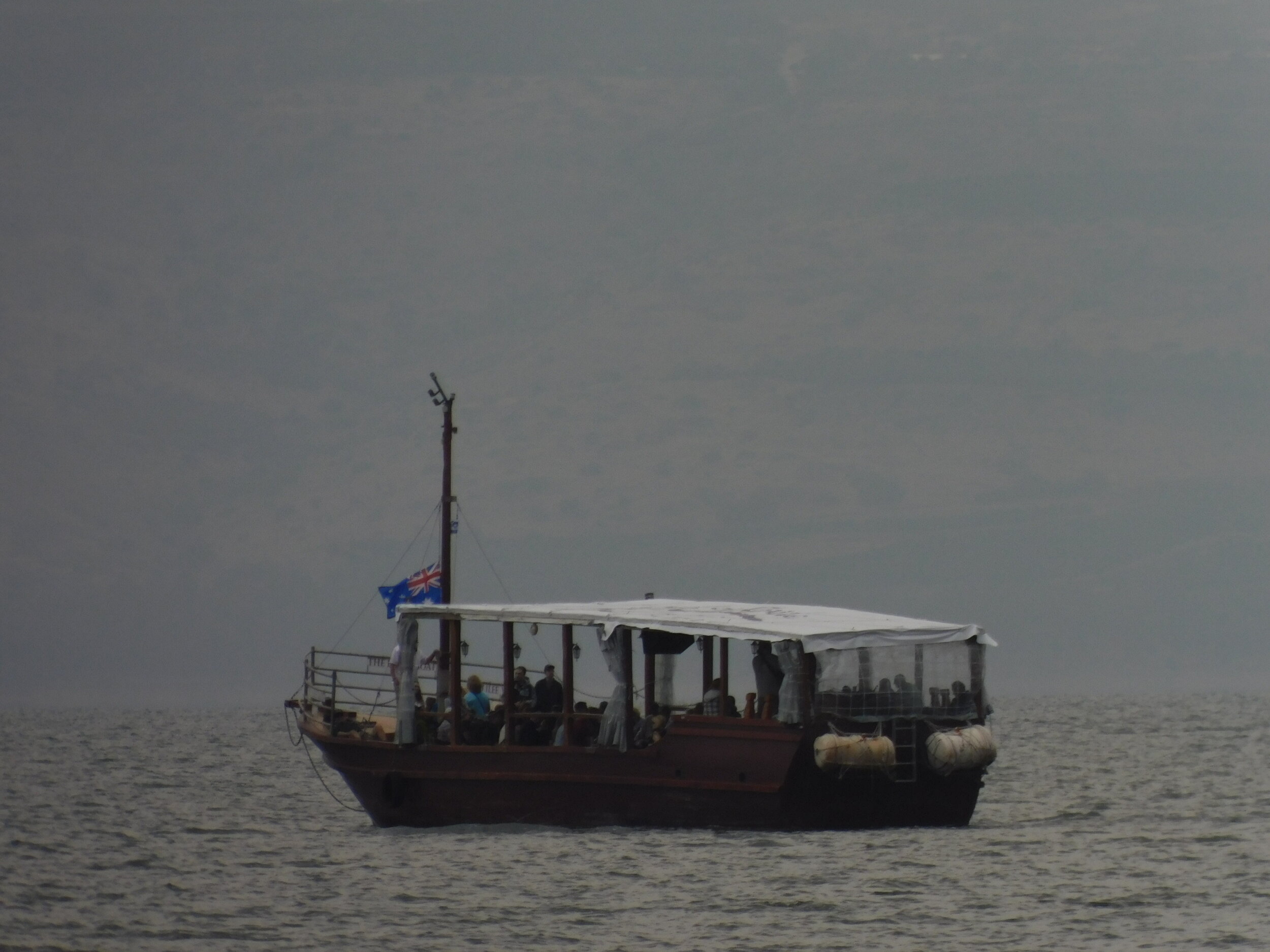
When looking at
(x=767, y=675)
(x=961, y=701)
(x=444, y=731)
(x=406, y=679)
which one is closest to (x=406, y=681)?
(x=406, y=679)

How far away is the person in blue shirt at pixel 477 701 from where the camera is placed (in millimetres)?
31781

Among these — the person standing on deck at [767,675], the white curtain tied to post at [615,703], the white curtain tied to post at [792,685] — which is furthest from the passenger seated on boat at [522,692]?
the white curtain tied to post at [792,685]

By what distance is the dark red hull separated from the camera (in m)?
28.5

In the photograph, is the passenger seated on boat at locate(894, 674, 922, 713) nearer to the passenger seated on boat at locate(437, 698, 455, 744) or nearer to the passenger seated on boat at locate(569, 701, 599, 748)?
the passenger seated on boat at locate(569, 701, 599, 748)

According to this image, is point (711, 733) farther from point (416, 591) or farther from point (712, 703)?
point (416, 591)

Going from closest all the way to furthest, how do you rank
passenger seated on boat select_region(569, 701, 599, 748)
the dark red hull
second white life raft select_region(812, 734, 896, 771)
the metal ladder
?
1. second white life raft select_region(812, 734, 896, 771)
2. the dark red hull
3. the metal ladder
4. passenger seated on boat select_region(569, 701, 599, 748)

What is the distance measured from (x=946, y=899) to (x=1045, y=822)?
10407 millimetres

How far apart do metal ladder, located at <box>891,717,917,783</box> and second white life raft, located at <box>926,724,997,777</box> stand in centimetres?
20

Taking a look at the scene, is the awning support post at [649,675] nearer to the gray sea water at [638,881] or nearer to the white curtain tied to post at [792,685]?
the gray sea water at [638,881]

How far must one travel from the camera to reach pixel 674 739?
1142 inches

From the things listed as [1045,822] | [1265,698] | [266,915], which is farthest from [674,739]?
[1265,698]

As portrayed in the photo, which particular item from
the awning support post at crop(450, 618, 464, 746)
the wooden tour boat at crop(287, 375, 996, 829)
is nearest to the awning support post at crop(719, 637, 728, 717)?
the wooden tour boat at crop(287, 375, 996, 829)

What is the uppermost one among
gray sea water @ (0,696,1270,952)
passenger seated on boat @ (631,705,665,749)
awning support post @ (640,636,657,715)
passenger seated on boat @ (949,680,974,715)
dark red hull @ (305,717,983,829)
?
awning support post @ (640,636,657,715)

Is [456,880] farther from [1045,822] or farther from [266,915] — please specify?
[1045,822]
